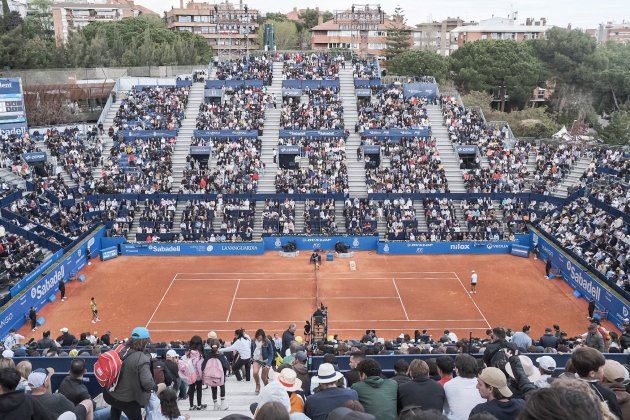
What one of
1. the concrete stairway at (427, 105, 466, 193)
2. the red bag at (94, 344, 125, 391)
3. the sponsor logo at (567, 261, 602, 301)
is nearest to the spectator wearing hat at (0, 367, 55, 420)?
the red bag at (94, 344, 125, 391)

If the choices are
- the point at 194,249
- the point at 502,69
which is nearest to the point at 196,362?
the point at 194,249

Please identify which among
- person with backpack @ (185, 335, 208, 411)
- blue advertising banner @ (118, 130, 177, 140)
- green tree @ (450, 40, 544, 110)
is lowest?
person with backpack @ (185, 335, 208, 411)

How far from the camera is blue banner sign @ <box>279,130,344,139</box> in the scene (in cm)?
4850

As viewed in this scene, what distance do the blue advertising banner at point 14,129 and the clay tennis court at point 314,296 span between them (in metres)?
17.0

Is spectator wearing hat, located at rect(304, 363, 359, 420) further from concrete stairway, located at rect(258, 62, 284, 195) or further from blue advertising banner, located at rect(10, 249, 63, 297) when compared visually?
concrete stairway, located at rect(258, 62, 284, 195)

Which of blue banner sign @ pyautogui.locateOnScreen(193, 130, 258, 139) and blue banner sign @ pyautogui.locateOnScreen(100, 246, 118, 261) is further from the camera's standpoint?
blue banner sign @ pyautogui.locateOnScreen(193, 130, 258, 139)

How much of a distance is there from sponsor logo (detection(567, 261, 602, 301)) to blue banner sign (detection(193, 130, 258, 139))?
90.9ft

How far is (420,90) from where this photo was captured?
54.2 metres

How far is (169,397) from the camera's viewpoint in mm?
6984

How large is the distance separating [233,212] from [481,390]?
3514 cm

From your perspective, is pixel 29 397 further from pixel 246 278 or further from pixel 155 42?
pixel 155 42

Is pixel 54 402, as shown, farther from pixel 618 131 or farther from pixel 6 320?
pixel 618 131

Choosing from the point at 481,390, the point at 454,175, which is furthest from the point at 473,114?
the point at 481,390

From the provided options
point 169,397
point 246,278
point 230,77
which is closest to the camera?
point 169,397
